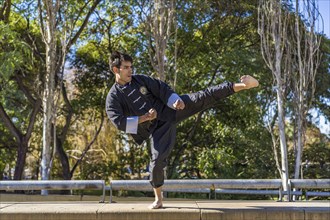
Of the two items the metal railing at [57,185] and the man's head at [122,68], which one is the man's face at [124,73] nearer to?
the man's head at [122,68]

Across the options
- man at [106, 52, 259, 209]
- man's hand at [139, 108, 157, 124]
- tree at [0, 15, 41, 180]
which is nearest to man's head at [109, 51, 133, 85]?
man at [106, 52, 259, 209]

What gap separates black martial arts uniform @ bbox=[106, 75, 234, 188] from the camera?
4227 millimetres

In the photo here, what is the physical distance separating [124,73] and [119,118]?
54 centimetres

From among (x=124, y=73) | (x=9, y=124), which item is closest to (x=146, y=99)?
(x=124, y=73)

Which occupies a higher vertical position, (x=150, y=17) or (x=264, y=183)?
(x=150, y=17)

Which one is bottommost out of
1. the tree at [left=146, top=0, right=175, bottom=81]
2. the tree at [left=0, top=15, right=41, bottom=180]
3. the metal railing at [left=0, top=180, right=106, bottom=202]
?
the metal railing at [left=0, top=180, right=106, bottom=202]

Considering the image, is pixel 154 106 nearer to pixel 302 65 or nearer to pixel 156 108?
pixel 156 108

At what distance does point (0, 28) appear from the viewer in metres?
10.7

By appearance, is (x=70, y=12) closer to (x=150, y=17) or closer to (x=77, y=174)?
(x=150, y=17)

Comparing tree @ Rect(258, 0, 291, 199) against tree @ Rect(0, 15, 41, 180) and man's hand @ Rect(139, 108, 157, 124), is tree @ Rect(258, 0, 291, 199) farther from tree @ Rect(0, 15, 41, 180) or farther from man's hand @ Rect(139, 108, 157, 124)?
man's hand @ Rect(139, 108, 157, 124)

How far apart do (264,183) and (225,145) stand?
27.7 ft

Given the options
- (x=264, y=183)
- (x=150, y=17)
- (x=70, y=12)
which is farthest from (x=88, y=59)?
(x=264, y=183)

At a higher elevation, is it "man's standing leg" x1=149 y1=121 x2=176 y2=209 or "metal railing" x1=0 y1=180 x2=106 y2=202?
"man's standing leg" x1=149 y1=121 x2=176 y2=209

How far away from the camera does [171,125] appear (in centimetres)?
447
